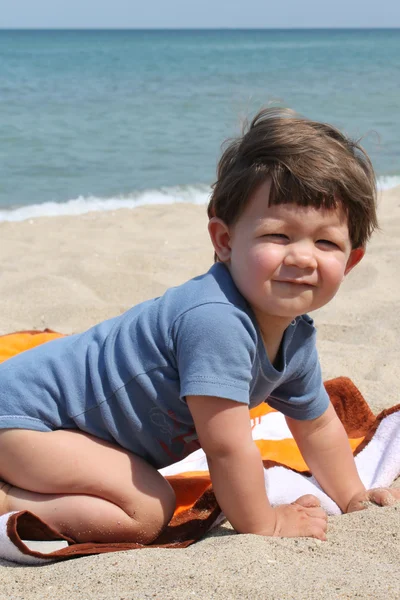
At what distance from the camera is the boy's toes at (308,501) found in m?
2.05

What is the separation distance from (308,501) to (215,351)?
0.56 meters

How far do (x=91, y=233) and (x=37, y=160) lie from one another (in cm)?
389

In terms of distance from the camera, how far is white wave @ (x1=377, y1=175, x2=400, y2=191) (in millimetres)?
7607

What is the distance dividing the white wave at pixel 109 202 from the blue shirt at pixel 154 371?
171 inches

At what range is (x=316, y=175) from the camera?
1.80m

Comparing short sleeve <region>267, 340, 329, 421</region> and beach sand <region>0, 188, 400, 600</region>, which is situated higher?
short sleeve <region>267, 340, 329, 421</region>

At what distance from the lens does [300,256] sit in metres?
1.80

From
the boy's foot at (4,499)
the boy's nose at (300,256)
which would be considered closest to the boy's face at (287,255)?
the boy's nose at (300,256)

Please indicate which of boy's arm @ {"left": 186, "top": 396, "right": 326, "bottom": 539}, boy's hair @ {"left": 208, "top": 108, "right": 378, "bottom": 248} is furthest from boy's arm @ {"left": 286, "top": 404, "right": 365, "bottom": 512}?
boy's hair @ {"left": 208, "top": 108, "right": 378, "bottom": 248}

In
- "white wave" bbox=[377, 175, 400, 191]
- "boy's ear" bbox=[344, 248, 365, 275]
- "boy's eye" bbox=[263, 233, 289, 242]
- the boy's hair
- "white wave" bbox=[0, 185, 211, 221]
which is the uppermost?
the boy's hair

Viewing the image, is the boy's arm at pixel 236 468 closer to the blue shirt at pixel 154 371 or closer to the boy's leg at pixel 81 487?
the blue shirt at pixel 154 371

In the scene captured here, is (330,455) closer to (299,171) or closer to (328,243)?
(328,243)

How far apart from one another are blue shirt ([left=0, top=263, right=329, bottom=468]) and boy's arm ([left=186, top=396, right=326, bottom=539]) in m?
0.05

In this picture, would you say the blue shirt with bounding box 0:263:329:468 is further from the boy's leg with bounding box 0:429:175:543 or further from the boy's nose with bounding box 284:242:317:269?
the boy's nose with bounding box 284:242:317:269
